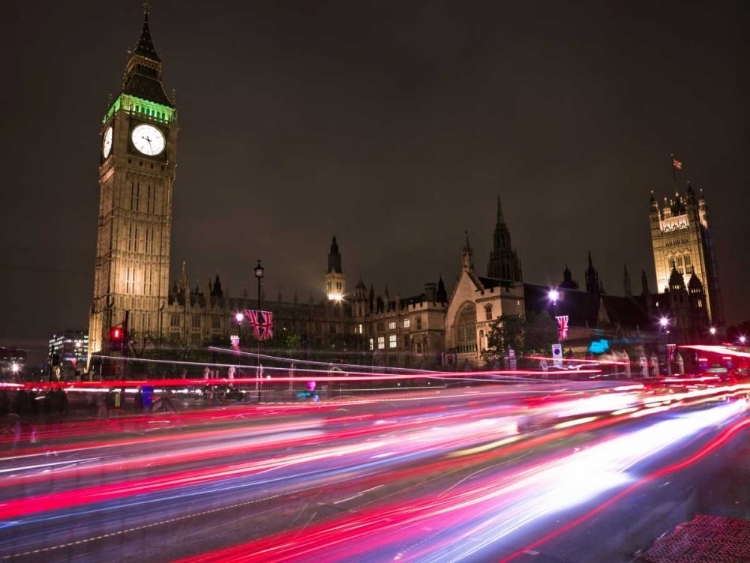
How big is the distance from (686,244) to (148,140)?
125 metres

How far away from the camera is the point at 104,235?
9850cm

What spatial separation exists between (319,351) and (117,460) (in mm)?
83066

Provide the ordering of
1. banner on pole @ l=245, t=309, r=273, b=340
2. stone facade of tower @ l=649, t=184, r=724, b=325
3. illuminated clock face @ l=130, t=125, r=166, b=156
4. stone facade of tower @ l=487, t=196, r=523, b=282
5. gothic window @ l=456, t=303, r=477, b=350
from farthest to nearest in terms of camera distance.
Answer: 1. stone facade of tower @ l=649, t=184, r=724, b=325
2. stone facade of tower @ l=487, t=196, r=523, b=282
3. illuminated clock face @ l=130, t=125, r=166, b=156
4. gothic window @ l=456, t=303, r=477, b=350
5. banner on pole @ l=245, t=309, r=273, b=340

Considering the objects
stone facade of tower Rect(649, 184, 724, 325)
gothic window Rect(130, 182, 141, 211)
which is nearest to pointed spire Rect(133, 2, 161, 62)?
gothic window Rect(130, 182, 141, 211)

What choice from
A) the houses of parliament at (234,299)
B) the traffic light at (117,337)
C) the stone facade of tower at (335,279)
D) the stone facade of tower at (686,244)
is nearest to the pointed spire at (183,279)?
the houses of parliament at (234,299)

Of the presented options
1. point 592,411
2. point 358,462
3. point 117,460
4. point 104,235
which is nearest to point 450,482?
point 358,462

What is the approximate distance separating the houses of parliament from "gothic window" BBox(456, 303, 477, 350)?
0.14 metres

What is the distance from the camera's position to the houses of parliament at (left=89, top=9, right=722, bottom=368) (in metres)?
75.4

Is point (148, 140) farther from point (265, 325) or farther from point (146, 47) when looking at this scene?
point (265, 325)

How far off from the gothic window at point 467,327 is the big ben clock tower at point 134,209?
4960 centimetres

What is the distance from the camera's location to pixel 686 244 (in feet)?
443

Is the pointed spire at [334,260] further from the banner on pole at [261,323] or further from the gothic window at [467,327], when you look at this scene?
the banner on pole at [261,323]

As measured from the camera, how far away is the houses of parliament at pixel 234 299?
2970 inches

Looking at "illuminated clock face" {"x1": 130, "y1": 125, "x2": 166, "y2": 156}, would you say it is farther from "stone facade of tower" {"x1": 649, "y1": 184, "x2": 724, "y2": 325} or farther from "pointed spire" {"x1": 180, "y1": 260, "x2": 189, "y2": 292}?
"stone facade of tower" {"x1": 649, "y1": 184, "x2": 724, "y2": 325}
